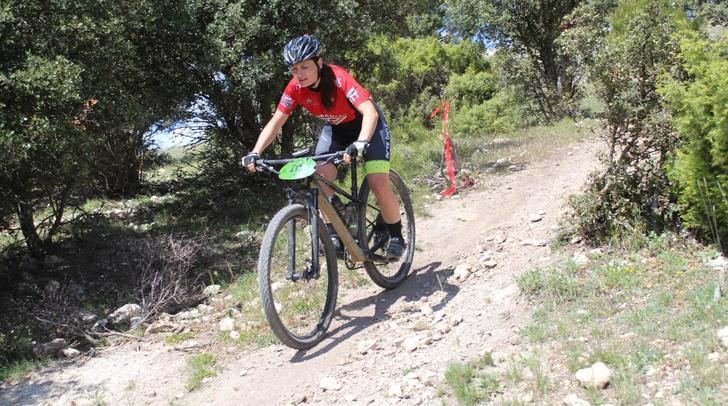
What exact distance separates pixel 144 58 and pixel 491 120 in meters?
10.8

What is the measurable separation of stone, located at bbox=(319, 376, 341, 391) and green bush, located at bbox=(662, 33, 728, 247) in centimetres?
273

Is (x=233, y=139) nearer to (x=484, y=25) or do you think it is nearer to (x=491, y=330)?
(x=491, y=330)

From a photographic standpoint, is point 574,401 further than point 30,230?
No

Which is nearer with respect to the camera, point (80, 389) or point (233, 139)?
point (80, 389)

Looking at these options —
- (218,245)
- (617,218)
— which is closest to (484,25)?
(218,245)

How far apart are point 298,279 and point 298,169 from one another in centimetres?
77

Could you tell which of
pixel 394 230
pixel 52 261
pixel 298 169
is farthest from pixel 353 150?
pixel 52 261

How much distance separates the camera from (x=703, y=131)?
388cm

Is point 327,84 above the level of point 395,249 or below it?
above

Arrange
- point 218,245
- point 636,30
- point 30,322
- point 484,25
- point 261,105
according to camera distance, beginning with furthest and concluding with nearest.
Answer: point 484,25
point 261,105
point 218,245
point 30,322
point 636,30

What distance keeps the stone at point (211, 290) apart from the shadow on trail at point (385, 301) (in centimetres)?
170

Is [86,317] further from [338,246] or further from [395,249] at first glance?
[395,249]

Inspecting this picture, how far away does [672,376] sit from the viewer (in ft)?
9.26

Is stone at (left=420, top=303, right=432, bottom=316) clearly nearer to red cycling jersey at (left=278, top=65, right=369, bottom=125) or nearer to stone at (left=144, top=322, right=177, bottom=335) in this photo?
red cycling jersey at (left=278, top=65, right=369, bottom=125)
